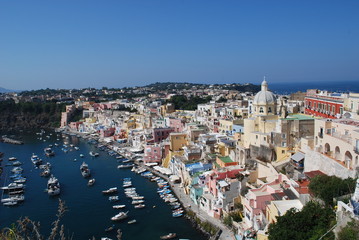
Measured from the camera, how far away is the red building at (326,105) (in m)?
22.3

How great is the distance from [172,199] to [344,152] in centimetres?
1169

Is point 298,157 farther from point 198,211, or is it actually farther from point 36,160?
point 36,160

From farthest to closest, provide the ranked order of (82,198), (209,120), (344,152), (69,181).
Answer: (209,120)
(69,181)
(82,198)
(344,152)

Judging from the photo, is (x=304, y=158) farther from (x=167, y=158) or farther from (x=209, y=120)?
(x=209, y=120)

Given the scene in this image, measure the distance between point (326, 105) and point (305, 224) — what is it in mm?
14844

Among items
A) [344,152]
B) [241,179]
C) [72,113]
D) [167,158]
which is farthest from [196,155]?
[72,113]

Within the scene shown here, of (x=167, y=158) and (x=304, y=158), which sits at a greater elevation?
(x=304, y=158)

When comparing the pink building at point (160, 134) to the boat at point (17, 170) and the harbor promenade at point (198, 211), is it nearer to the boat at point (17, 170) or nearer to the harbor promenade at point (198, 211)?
the harbor promenade at point (198, 211)

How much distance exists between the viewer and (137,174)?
3006 centimetres

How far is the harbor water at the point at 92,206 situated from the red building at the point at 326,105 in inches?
492

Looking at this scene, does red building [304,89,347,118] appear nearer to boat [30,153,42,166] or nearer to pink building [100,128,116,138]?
boat [30,153,42,166]

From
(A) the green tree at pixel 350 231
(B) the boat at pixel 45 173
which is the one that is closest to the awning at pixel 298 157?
(A) the green tree at pixel 350 231

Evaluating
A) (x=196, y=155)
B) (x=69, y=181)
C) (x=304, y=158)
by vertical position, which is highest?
(x=304, y=158)

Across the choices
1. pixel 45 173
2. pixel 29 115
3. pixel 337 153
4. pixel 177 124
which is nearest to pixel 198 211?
pixel 337 153
